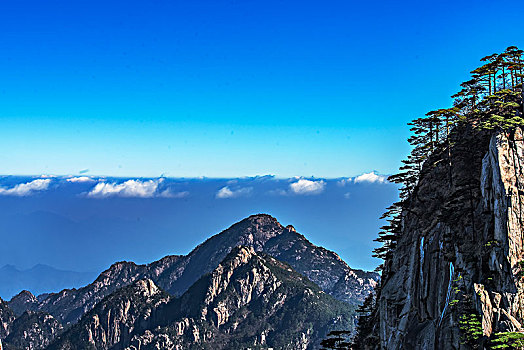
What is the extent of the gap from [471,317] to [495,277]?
558cm

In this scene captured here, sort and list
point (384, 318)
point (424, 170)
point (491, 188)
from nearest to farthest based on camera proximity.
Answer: point (491, 188)
point (384, 318)
point (424, 170)

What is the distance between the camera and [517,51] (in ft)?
229

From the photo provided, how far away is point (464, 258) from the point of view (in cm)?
4931

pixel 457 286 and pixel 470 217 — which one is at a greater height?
pixel 470 217

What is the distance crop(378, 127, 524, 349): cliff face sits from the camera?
44344 millimetres

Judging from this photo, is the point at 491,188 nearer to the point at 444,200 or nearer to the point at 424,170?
the point at 444,200

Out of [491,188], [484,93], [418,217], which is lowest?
[418,217]

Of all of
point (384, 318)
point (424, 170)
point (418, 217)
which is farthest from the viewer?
point (424, 170)

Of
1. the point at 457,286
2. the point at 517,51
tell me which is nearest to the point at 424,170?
the point at 517,51

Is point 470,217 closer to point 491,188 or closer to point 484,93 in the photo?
point 491,188

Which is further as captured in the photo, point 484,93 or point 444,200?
point 484,93

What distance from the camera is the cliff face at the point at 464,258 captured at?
4434 centimetres

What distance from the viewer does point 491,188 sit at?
51.1 m

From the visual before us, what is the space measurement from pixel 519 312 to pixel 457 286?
19.9ft
